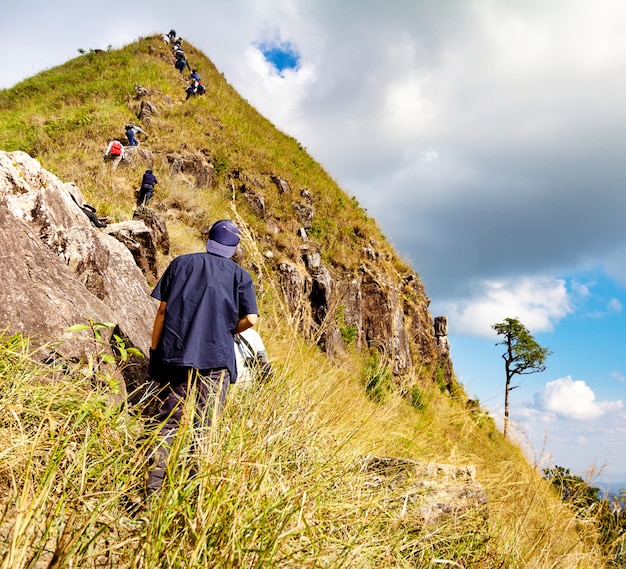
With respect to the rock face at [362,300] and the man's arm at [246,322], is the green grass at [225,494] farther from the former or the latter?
the rock face at [362,300]

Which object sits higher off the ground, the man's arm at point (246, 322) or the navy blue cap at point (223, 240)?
the navy blue cap at point (223, 240)

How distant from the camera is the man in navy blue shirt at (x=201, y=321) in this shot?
2.66 metres

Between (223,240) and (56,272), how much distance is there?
5.69 feet

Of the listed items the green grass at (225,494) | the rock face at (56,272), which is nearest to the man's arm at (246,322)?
the green grass at (225,494)

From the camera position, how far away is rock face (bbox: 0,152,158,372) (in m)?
3.04

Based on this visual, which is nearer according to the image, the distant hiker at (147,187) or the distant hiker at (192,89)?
the distant hiker at (147,187)

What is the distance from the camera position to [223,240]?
121 inches

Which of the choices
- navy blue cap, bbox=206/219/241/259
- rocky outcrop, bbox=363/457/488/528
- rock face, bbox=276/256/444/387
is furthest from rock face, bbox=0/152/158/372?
rock face, bbox=276/256/444/387

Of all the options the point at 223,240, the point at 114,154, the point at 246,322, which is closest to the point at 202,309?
the point at 246,322

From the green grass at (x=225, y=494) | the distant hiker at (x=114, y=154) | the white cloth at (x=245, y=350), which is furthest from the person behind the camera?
the distant hiker at (x=114, y=154)

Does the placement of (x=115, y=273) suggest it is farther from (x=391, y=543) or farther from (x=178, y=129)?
(x=178, y=129)

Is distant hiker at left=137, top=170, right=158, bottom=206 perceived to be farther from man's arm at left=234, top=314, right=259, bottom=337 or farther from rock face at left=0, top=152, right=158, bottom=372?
man's arm at left=234, top=314, right=259, bottom=337

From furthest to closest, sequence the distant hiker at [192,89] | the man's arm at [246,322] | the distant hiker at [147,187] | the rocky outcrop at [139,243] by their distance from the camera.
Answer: the distant hiker at [192,89] < the distant hiker at [147,187] < the rocky outcrop at [139,243] < the man's arm at [246,322]

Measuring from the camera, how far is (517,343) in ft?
102
